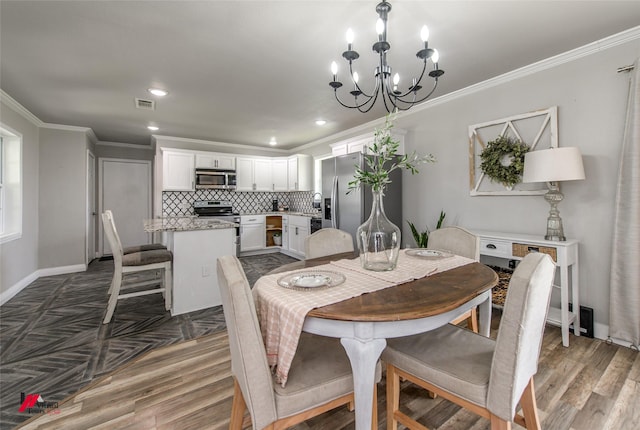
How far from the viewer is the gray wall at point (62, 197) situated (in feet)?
14.8

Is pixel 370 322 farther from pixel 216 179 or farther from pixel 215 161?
pixel 215 161

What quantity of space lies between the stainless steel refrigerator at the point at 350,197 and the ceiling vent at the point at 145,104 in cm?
251

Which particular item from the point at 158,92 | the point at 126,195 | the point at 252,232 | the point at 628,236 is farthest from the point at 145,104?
the point at 628,236

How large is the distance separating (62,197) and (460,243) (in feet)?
19.2

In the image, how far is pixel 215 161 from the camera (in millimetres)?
5703

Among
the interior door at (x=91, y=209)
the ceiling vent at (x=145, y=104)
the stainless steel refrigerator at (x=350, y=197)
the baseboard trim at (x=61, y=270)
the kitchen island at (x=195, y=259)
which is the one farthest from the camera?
the interior door at (x=91, y=209)

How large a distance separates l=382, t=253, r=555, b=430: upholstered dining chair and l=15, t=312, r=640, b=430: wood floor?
1.26 ft


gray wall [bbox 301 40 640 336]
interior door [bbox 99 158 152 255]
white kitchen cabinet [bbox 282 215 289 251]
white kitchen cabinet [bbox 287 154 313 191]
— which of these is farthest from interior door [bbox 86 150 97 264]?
gray wall [bbox 301 40 640 336]

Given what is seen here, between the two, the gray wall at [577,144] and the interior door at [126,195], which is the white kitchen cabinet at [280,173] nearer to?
the interior door at [126,195]

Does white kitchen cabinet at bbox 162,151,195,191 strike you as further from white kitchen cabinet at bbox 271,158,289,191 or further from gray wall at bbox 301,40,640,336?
gray wall at bbox 301,40,640,336

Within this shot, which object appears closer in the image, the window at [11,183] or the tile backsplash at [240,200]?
the window at [11,183]

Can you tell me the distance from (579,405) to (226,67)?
3.61m

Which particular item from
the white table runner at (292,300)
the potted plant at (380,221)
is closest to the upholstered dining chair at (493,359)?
the white table runner at (292,300)

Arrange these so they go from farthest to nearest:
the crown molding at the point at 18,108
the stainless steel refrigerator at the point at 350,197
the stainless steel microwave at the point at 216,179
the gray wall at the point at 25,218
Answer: the stainless steel microwave at the point at 216,179 < the stainless steel refrigerator at the point at 350,197 < the gray wall at the point at 25,218 < the crown molding at the point at 18,108
